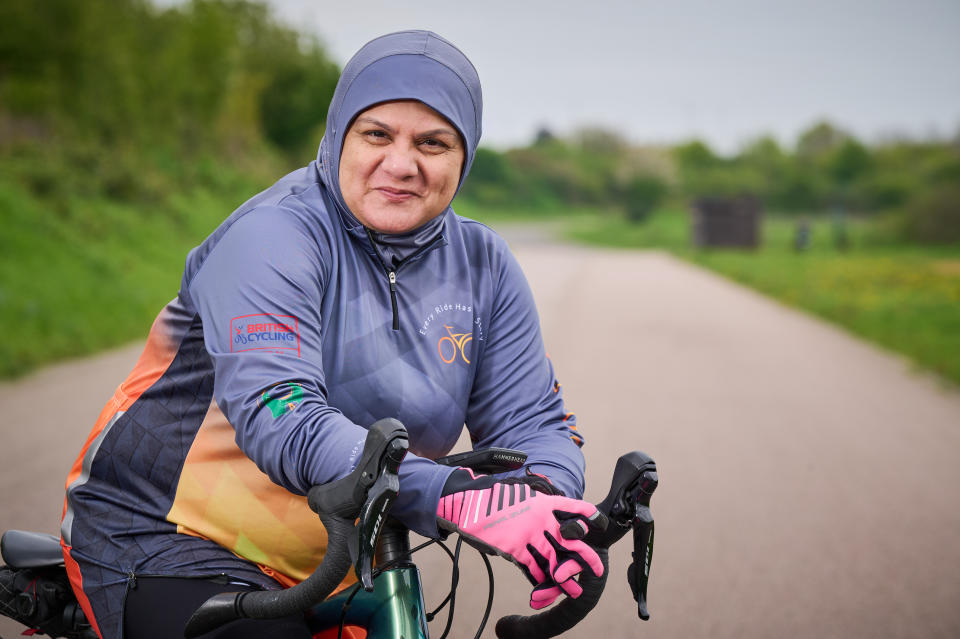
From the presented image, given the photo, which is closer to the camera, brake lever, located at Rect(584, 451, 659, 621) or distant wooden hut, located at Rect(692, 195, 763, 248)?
brake lever, located at Rect(584, 451, 659, 621)

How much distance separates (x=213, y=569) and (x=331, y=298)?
1.97 ft

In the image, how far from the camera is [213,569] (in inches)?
76.3

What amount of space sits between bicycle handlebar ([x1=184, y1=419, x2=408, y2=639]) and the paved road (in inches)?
77.5

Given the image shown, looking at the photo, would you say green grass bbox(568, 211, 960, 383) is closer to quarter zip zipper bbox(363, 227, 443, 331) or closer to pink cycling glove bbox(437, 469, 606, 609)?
quarter zip zipper bbox(363, 227, 443, 331)

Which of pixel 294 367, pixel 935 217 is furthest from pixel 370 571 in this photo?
pixel 935 217

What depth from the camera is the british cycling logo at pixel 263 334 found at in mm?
1802

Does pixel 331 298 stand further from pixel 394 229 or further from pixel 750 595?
pixel 750 595

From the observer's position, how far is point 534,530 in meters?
1.62

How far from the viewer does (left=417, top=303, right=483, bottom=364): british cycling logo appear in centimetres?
213

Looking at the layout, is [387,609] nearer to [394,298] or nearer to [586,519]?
[586,519]

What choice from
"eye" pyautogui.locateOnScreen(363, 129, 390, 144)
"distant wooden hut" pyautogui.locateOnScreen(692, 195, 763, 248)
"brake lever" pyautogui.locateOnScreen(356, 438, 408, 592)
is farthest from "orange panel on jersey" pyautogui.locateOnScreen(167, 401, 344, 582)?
"distant wooden hut" pyautogui.locateOnScreen(692, 195, 763, 248)

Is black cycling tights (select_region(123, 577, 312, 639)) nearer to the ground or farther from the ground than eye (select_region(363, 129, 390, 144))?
nearer to the ground

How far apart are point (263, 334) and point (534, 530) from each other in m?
0.63

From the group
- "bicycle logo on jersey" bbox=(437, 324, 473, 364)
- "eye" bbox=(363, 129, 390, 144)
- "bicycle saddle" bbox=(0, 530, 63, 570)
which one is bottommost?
"bicycle saddle" bbox=(0, 530, 63, 570)
